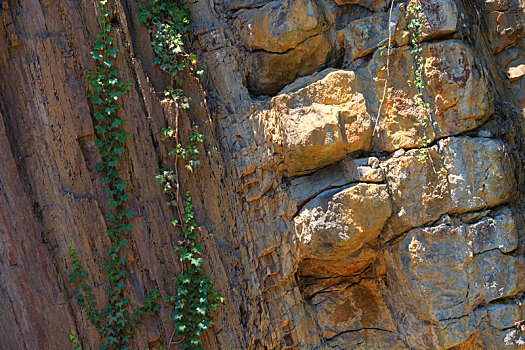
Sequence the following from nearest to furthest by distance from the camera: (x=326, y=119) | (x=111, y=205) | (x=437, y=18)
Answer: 1. (x=111, y=205)
2. (x=437, y=18)
3. (x=326, y=119)

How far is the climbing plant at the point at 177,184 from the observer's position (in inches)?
189

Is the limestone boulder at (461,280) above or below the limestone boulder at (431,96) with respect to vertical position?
below

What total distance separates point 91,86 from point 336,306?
342 centimetres

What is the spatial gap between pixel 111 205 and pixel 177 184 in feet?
2.18

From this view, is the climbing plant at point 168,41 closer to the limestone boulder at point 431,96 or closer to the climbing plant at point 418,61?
the limestone boulder at point 431,96

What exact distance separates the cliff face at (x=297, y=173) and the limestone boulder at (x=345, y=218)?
19 millimetres

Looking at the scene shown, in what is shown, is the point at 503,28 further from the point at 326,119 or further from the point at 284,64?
the point at 284,64

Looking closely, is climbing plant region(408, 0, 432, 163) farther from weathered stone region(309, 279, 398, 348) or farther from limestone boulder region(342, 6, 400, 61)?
weathered stone region(309, 279, 398, 348)

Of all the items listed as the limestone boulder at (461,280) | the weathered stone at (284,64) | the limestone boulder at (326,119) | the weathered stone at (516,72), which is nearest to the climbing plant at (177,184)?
the weathered stone at (284,64)

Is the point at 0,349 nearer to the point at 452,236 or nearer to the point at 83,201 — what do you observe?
the point at 83,201

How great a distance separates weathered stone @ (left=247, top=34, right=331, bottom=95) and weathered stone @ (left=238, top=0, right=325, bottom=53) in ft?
0.23

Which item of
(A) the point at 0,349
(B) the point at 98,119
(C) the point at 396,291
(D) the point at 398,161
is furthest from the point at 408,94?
(A) the point at 0,349

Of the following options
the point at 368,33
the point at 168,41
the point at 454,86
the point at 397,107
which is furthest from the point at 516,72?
the point at 168,41

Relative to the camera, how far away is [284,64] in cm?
543
